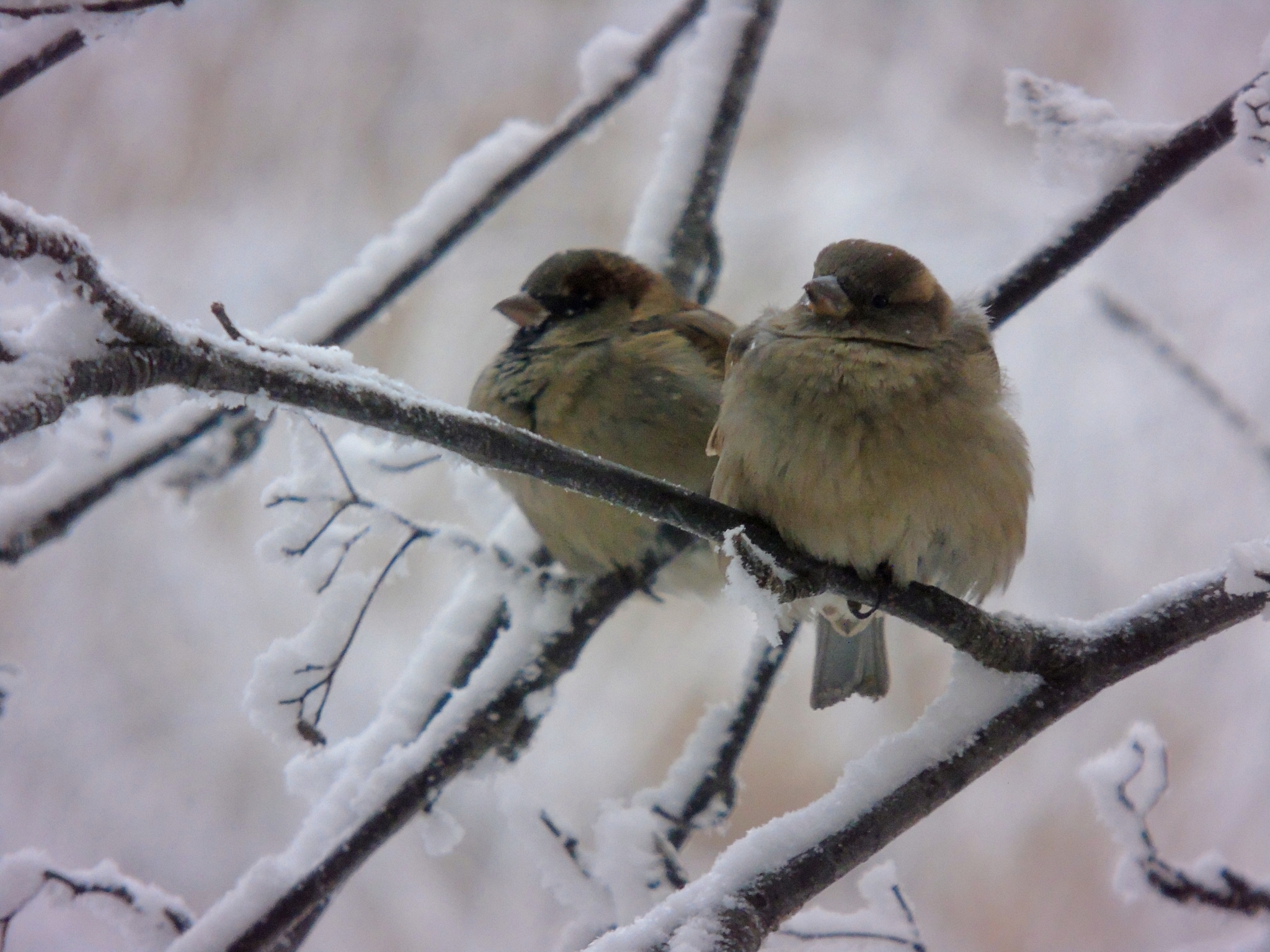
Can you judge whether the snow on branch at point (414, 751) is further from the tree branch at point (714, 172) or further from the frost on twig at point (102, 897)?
the tree branch at point (714, 172)

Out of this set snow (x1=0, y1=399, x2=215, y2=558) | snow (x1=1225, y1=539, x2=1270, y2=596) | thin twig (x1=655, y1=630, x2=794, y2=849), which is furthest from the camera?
thin twig (x1=655, y1=630, x2=794, y2=849)

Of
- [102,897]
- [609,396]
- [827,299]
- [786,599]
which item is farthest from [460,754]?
[827,299]

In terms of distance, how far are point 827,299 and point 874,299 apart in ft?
0.34

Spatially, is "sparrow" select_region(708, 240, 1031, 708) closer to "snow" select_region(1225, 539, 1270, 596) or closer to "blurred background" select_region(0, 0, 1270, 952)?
"snow" select_region(1225, 539, 1270, 596)

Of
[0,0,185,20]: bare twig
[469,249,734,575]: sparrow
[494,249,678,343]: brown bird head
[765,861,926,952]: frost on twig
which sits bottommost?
[765,861,926,952]: frost on twig

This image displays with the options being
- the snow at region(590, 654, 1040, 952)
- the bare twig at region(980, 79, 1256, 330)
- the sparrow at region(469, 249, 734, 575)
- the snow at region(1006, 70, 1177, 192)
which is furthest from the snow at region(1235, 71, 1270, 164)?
the sparrow at region(469, 249, 734, 575)

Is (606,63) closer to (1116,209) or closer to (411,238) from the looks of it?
(411,238)

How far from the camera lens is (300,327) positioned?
213 cm

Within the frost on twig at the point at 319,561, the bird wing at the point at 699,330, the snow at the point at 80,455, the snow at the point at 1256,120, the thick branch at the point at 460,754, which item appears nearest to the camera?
the snow at the point at 1256,120

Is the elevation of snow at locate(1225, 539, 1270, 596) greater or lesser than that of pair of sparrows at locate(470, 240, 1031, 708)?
lesser

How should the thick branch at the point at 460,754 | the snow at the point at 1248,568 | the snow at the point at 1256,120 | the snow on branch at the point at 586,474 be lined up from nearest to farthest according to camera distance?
the snow on branch at the point at 586,474 < the snow at the point at 1248,568 < the snow at the point at 1256,120 < the thick branch at the point at 460,754

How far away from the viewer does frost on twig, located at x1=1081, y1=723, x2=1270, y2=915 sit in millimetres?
1433

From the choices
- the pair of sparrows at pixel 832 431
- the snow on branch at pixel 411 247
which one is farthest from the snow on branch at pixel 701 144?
the pair of sparrows at pixel 832 431

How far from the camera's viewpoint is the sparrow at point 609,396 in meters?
2.09
